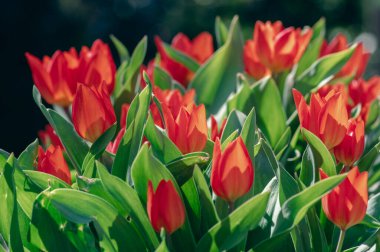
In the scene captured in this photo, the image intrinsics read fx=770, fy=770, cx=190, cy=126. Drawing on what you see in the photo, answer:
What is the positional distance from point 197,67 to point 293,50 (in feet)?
1.03

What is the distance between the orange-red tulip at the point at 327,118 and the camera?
41.3 inches

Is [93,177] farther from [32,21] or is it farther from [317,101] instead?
[32,21]

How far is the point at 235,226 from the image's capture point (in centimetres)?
92

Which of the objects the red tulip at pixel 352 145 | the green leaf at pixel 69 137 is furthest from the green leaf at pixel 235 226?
the green leaf at pixel 69 137

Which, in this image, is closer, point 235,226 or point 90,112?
point 235,226

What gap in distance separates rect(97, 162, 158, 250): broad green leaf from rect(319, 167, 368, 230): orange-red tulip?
23cm

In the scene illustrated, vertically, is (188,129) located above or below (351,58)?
above

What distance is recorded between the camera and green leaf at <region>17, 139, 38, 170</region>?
3.78ft

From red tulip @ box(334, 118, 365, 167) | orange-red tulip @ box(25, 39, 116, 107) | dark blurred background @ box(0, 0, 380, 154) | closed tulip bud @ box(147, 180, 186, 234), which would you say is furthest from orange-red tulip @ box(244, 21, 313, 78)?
dark blurred background @ box(0, 0, 380, 154)

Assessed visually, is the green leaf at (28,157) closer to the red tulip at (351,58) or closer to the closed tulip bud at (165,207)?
the closed tulip bud at (165,207)

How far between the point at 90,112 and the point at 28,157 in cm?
13

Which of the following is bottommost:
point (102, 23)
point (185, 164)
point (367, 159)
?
point (102, 23)

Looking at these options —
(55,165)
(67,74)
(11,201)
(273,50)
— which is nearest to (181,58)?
(273,50)

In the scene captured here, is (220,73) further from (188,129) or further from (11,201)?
(11,201)
